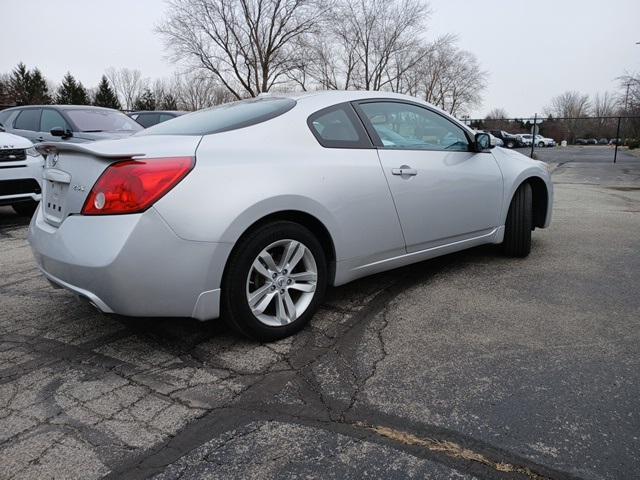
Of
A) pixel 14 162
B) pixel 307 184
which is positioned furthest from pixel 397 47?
pixel 307 184

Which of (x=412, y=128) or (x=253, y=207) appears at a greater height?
(x=412, y=128)

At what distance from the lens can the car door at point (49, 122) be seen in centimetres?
817

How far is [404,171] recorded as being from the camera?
11.2 feet

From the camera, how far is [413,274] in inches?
166

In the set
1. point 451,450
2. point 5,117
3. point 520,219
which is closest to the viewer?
point 451,450

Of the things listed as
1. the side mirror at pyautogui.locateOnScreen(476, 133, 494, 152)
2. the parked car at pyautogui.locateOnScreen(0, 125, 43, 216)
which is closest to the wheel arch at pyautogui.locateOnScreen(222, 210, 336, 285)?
the side mirror at pyautogui.locateOnScreen(476, 133, 494, 152)

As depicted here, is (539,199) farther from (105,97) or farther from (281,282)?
(105,97)

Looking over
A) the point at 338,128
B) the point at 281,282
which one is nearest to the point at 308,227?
the point at 281,282

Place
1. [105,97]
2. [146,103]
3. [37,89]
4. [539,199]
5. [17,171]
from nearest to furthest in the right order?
[539,199] < [17,171] < [37,89] < [105,97] < [146,103]

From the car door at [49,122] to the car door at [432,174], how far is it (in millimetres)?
6524

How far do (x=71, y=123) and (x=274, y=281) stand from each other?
6.74m

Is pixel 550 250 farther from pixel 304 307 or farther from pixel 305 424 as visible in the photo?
pixel 305 424

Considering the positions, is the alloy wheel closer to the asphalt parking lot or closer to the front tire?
the front tire

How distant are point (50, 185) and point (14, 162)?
4.11m
